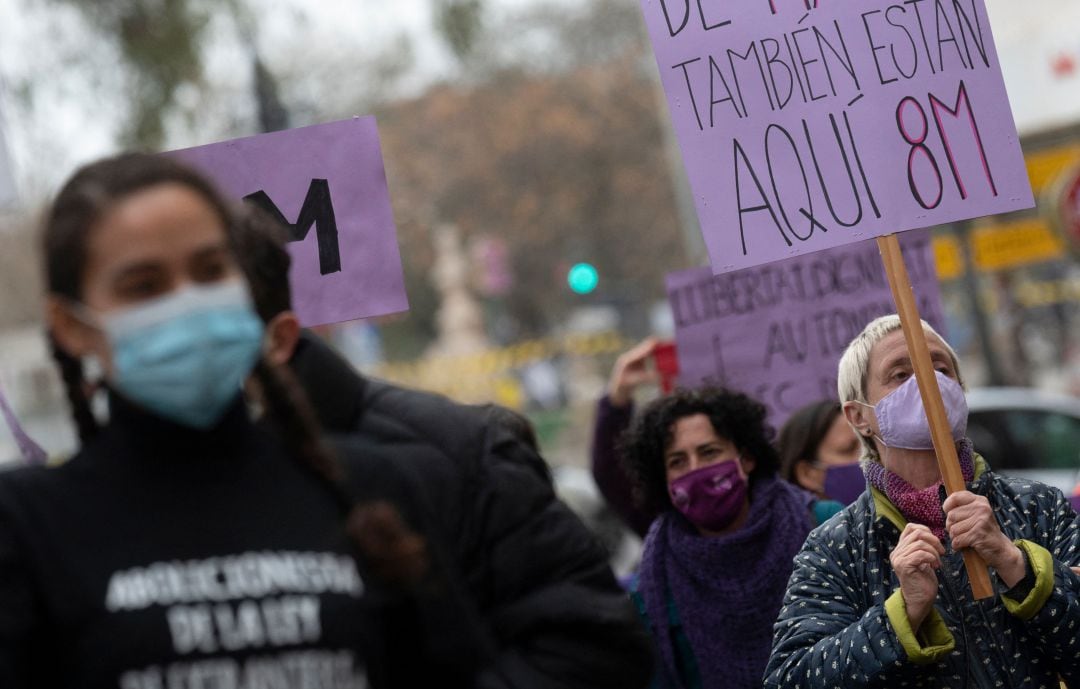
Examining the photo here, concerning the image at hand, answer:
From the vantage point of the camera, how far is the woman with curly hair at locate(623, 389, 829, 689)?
13.0 ft

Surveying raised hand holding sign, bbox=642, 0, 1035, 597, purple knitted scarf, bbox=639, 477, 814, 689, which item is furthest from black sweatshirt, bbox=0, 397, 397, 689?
purple knitted scarf, bbox=639, 477, 814, 689

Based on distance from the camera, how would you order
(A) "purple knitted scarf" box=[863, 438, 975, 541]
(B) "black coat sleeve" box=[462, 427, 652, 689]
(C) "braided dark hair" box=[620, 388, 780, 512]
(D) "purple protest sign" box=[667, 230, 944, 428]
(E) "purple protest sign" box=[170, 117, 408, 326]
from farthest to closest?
(D) "purple protest sign" box=[667, 230, 944, 428], (C) "braided dark hair" box=[620, 388, 780, 512], (E) "purple protest sign" box=[170, 117, 408, 326], (A) "purple knitted scarf" box=[863, 438, 975, 541], (B) "black coat sleeve" box=[462, 427, 652, 689]

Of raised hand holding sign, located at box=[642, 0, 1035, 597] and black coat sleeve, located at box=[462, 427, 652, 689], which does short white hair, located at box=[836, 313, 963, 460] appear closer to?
raised hand holding sign, located at box=[642, 0, 1035, 597]

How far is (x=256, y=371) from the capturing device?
76.9 inches

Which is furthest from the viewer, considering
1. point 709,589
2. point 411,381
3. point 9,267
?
point 411,381

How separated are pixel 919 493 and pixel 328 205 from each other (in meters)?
1.66

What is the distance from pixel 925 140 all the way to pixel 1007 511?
3.03 ft

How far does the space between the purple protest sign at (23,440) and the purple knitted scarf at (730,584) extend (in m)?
1.60

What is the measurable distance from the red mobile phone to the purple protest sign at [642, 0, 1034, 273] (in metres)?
2.09

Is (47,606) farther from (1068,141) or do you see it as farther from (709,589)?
(1068,141)

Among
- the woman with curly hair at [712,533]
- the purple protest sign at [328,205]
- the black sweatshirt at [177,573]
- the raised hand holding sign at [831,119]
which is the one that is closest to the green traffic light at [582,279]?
the woman with curly hair at [712,533]

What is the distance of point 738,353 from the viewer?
19.3 ft

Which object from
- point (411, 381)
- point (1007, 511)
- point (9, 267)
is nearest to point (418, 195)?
point (411, 381)

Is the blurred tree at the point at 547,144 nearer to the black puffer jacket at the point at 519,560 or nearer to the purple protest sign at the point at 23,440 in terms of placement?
the purple protest sign at the point at 23,440
